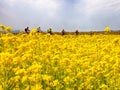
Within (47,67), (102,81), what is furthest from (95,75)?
(47,67)

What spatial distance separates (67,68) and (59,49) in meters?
2.91

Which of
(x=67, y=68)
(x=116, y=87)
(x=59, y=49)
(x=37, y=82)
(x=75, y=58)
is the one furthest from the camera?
(x=59, y=49)

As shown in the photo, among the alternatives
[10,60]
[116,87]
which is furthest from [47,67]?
[10,60]

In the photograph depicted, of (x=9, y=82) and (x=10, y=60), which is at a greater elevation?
(x=10, y=60)

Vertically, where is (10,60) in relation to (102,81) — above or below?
above

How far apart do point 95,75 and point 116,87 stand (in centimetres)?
79

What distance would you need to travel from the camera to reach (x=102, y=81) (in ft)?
26.9

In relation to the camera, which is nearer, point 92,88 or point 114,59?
point 92,88

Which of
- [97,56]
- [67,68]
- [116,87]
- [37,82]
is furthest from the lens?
[97,56]

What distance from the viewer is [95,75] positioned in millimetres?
7914

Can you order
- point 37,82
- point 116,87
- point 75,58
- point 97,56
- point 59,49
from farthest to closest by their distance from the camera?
point 59,49 < point 97,56 < point 75,58 < point 116,87 < point 37,82

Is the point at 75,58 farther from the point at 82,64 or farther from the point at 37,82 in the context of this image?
the point at 37,82

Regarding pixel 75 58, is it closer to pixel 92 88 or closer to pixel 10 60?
pixel 92 88

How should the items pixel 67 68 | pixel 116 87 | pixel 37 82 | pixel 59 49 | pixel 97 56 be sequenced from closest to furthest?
pixel 37 82 → pixel 116 87 → pixel 67 68 → pixel 97 56 → pixel 59 49
